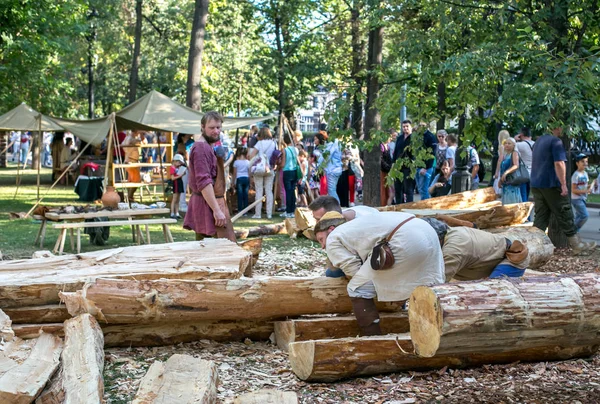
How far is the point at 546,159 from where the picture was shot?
12.3 metres

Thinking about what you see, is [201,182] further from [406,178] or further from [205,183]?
[406,178]

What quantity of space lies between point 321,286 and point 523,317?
195 centimetres

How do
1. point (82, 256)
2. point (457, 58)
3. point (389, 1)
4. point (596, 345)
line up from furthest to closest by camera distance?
point (389, 1) < point (457, 58) < point (82, 256) < point (596, 345)

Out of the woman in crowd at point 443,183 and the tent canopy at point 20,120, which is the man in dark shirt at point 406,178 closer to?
the woman in crowd at point 443,183

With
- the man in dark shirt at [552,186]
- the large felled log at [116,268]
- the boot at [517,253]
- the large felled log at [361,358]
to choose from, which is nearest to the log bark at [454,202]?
the man in dark shirt at [552,186]

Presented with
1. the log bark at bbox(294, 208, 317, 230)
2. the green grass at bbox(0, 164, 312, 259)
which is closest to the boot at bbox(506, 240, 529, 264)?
the log bark at bbox(294, 208, 317, 230)

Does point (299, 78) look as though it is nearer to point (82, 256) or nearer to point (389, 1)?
point (389, 1)

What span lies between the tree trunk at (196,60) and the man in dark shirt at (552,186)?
10.4m

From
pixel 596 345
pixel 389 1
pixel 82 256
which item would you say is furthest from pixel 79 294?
pixel 389 1

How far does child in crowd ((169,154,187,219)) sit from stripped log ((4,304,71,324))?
1066cm

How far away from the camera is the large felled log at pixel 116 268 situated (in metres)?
7.12

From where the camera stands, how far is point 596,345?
22.0ft

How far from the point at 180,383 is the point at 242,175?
12916mm

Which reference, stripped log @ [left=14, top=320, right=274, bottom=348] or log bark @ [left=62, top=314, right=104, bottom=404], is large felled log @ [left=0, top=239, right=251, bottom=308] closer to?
stripped log @ [left=14, top=320, right=274, bottom=348]
